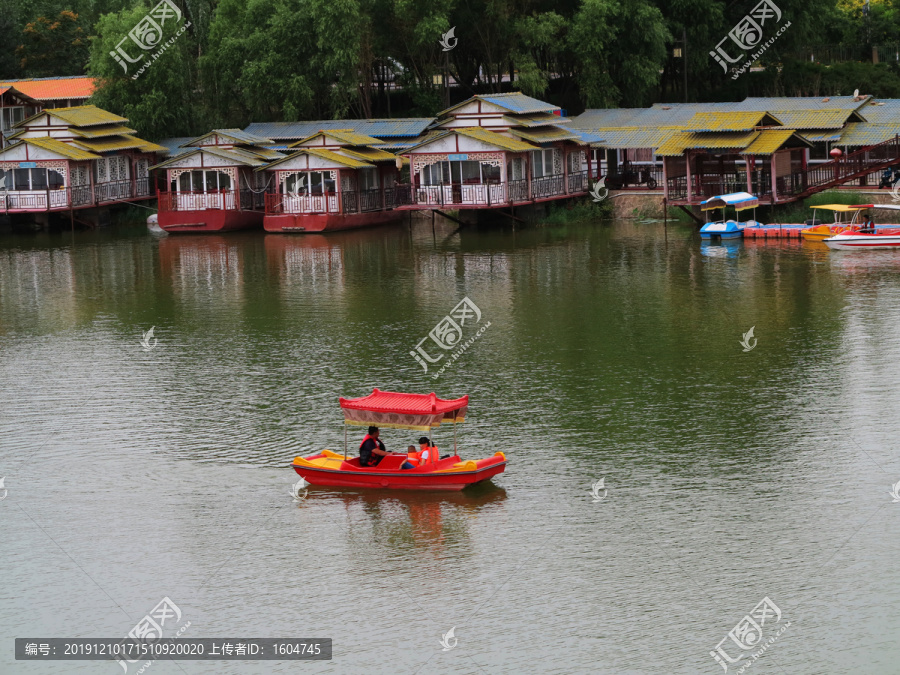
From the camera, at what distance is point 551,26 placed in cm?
7038

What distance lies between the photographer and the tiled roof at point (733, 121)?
55938 millimetres

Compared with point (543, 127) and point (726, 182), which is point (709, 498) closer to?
point (726, 182)

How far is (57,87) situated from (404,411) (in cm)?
6540

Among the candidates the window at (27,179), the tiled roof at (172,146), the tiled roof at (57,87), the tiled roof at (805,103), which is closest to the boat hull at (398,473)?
the tiled roof at (805,103)

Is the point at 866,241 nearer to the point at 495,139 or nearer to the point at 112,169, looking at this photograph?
the point at 495,139

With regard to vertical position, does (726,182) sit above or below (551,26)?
below

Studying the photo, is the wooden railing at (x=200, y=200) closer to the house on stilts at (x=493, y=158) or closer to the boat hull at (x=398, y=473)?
the house on stilts at (x=493, y=158)

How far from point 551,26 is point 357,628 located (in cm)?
5683

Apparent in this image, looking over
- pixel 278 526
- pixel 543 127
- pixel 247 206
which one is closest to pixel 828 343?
pixel 278 526

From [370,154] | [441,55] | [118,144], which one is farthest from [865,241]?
[118,144]

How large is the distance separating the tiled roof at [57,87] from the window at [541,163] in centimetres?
3205

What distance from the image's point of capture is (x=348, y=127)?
230 feet

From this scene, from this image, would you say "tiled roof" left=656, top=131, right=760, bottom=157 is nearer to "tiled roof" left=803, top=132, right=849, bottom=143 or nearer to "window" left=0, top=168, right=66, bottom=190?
"tiled roof" left=803, top=132, right=849, bottom=143

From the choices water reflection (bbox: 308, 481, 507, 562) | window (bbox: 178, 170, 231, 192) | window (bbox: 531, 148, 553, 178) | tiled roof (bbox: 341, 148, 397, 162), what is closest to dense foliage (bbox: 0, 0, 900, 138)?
tiled roof (bbox: 341, 148, 397, 162)
